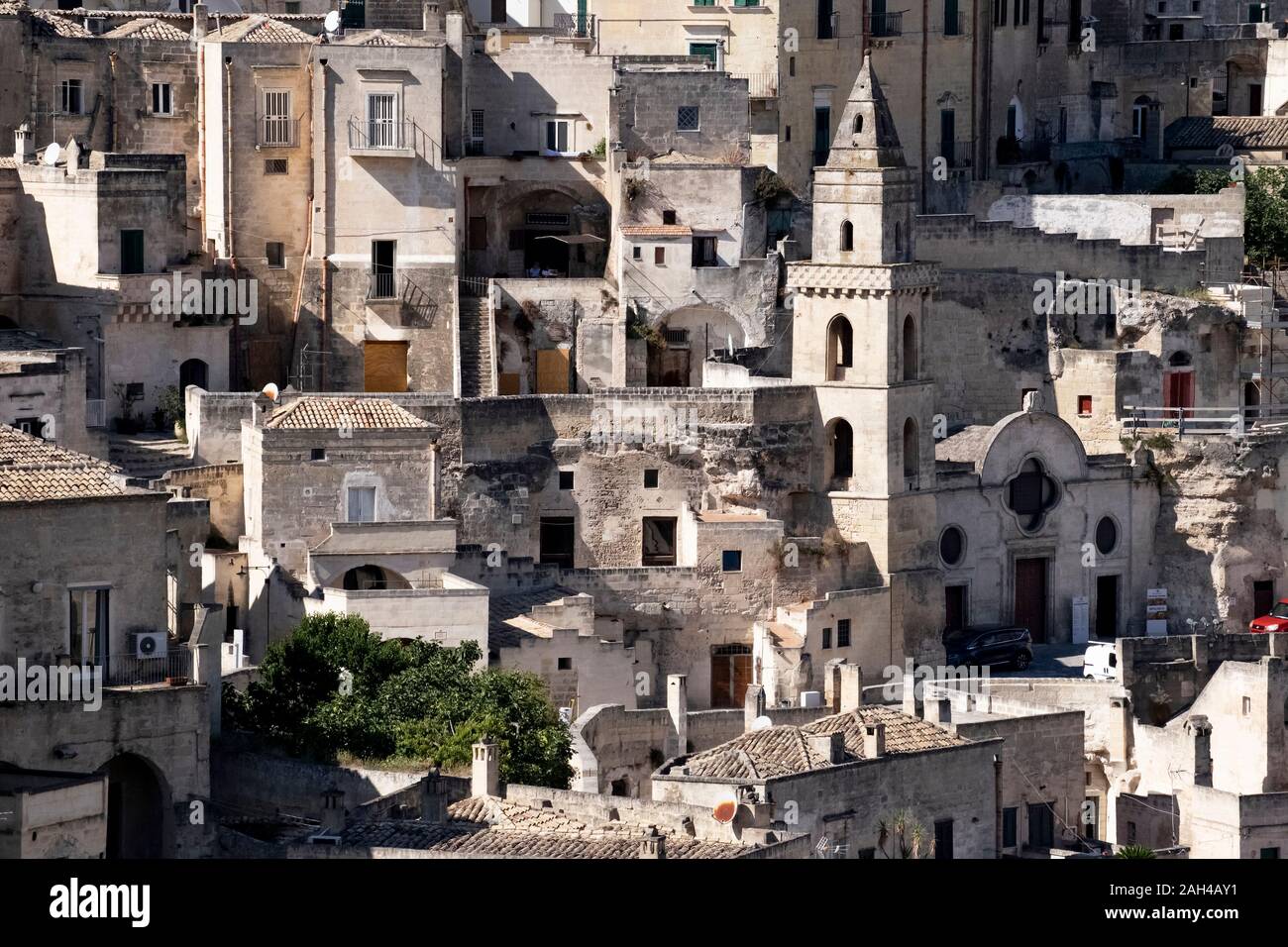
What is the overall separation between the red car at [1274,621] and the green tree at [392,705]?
52.8 feet

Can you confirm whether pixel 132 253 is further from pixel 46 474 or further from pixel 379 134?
pixel 46 474

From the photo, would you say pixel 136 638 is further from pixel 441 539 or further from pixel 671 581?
pixel 671 581

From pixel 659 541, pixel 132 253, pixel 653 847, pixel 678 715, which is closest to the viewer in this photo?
pixel 653 847

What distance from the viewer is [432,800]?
40.8 metres

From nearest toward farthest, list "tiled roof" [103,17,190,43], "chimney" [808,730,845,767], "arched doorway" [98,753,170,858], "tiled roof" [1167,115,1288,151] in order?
"arched doorway" [98,753,170,858]
"chimney" [808,730,845,767]
"tiled roof" [103,17,190,43]
"tiled roof" [1167,115,1288,151]

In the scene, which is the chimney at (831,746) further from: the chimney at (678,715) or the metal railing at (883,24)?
the metal railing at (883,24)

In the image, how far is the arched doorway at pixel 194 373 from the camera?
57656mm

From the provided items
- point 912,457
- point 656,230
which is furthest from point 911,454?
point 656,230

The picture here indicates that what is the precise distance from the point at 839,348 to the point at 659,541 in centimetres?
473

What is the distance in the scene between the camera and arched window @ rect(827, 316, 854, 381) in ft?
183

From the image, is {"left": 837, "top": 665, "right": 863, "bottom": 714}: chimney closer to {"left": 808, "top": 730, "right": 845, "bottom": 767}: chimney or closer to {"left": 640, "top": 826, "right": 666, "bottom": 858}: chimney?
{"left": 808, "top": 730, "right": 845, "bottom": 767}: chimney

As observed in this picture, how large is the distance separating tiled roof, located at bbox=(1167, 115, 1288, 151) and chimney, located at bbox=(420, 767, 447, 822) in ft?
122

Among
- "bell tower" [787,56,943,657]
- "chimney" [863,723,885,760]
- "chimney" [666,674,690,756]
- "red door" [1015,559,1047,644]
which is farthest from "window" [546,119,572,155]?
"chimney" [863,723,885,760]

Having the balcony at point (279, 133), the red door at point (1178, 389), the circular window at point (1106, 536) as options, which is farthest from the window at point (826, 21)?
the circular window at point (1106, 536)
